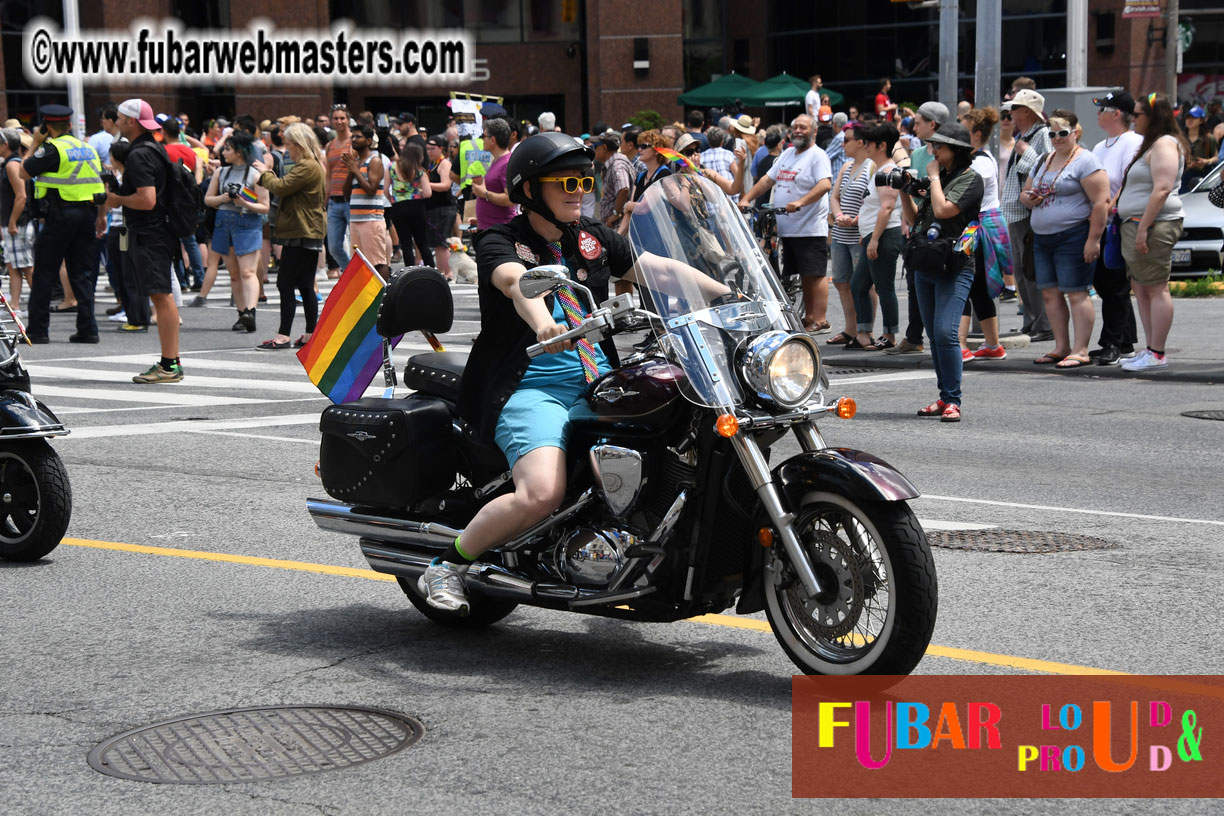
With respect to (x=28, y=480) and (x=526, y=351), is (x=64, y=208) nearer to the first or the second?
(x=28, y=480)

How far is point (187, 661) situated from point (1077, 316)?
957cm

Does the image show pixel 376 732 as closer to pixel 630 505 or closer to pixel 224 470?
pixel 630 505

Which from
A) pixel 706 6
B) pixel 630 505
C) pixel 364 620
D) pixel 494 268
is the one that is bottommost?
pixel 364 620

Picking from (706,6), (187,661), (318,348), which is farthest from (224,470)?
(706,6)

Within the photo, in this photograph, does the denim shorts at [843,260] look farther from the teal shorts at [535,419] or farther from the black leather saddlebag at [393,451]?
the teal shorts at [535,419]

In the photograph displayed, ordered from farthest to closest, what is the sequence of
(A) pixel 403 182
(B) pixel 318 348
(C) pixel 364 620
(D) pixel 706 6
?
(D) pixel 706 6
(A) pixel 403 182
(B) pixel 318 348
(C) pixel 364 620

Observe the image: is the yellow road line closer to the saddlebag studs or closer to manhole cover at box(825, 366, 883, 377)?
the saddlebag studs

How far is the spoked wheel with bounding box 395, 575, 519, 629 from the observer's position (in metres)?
6.14

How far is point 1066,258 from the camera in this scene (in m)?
13.4

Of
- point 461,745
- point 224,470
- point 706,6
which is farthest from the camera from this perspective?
point 706,6

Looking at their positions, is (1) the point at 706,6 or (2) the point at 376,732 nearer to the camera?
(2) the point at 376,732

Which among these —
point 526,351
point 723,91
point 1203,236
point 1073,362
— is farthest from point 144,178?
point 723,91

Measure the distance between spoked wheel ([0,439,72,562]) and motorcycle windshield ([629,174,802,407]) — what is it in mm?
3275

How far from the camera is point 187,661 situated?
579 centimetres
